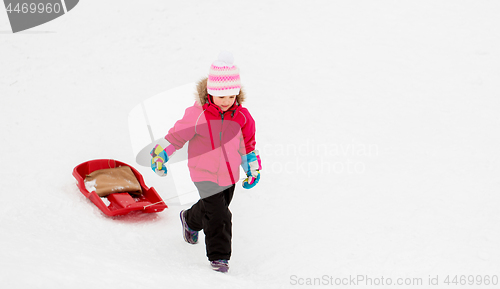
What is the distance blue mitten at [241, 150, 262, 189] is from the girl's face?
16.5 inches

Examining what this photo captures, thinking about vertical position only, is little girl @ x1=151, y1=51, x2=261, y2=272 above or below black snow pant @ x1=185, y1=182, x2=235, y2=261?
above

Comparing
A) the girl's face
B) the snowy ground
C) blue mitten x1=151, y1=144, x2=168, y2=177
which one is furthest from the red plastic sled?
the girl's face

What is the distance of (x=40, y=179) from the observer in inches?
163

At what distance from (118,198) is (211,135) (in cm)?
126

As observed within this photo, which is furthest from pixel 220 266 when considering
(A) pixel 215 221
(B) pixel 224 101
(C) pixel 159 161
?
(B) pixel 224 101

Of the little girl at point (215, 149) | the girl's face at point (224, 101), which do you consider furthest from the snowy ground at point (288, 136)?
the girl's face at point (224, 101)

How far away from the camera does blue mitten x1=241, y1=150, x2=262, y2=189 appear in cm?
337

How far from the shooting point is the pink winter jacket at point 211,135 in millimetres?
3227

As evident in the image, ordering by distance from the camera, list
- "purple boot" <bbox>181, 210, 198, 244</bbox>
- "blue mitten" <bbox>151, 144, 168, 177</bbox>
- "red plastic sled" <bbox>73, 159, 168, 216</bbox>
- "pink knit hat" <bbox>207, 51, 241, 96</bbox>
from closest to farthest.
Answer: "pink knit hat" <bbox>207, 51, 241, 96</bbox>
"blue mitten" <bbox>151, 144, 168, 177</bbox>
"purple boot" <bbox>181, 210, 198, 244</bbox>
"red plastic sled" <bbox>73, 159, 168, 216</bbox>

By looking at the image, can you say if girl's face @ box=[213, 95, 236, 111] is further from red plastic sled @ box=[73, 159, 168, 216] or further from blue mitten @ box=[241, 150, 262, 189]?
red plastic sled @ box=[73, 159, 168, 216]

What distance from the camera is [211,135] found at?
3250mm

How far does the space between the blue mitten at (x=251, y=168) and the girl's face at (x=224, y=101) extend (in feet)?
1.37

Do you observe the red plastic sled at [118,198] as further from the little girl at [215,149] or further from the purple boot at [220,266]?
the purple boot at [220,266]

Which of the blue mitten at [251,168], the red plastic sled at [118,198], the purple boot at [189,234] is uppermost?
the blue mitten at [251,168]
